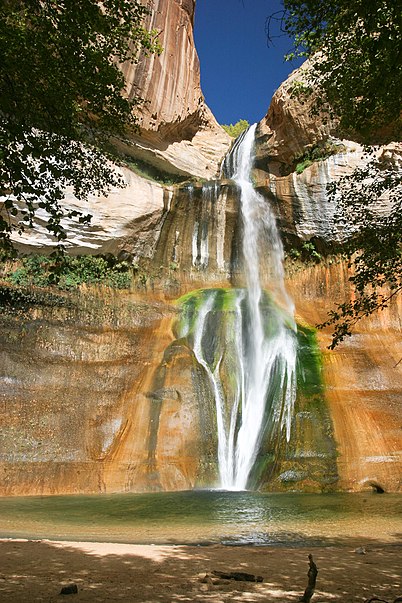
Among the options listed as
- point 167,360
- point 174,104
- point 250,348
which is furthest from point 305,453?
point 174,104

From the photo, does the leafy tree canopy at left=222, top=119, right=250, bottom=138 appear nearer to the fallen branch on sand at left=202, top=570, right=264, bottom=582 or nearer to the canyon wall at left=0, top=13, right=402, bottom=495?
the canyon wall at left=0, top=13, right=402, bottom=495

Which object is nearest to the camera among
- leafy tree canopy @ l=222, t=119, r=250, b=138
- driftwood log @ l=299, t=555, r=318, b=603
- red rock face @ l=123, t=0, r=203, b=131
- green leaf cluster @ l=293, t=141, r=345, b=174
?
driftwood log @ l=299, t=555, r=318, b=603

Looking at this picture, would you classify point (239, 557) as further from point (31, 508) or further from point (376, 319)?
point (376, 319)

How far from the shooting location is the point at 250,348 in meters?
19.2

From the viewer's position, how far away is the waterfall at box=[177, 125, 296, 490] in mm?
16016

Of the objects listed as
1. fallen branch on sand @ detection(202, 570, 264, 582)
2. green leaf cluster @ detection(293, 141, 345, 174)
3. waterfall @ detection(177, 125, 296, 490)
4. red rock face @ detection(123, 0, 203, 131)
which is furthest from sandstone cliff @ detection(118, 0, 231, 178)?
fallen branch on sand @ detection(202, 570, 264, 582)

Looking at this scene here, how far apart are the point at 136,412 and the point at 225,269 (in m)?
11.3

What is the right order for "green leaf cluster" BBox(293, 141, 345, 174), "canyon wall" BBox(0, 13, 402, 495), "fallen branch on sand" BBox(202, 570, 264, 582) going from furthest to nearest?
1. "green leaf cluster" BBox(293, 141, 345, 174)
2. "canyon wall" BBox(0, 13, 402, 495)
3. "fallen branch on sand" BBox(202, 570, 264, 582)

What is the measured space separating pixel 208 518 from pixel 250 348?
917cm

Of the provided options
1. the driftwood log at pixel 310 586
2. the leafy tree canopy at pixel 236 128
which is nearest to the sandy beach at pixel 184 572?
the driftwood log at pixel 310 586

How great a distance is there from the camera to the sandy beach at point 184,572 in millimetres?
4969

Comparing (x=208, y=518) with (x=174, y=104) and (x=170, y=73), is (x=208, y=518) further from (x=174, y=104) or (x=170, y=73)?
(x=170, y=73)

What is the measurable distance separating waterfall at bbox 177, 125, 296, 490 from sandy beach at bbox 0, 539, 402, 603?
7.78 metres

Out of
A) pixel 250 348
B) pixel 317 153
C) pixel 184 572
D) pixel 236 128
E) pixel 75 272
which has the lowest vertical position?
pixel 184 572
